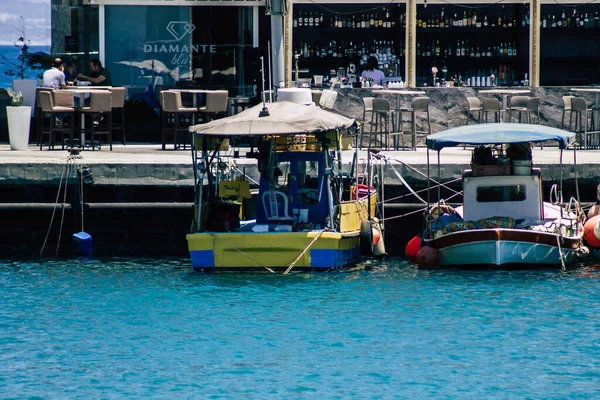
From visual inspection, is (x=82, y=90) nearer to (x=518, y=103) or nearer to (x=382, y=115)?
(x=382, y=115)

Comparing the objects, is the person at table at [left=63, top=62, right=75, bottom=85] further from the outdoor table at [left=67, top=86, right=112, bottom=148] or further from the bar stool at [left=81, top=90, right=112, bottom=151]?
the bar stool at [left=81, top=90, right=112, bottom=151]

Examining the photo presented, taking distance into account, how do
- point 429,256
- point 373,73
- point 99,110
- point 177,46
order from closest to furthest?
point 429,256, point 99,110, point 177,46, point 373,73

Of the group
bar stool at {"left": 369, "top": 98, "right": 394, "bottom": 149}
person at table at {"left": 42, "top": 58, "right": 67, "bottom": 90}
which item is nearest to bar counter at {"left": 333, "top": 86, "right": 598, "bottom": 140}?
bar stool at {"left": 369, "top": 98, "right": 394, "bottom": 149}

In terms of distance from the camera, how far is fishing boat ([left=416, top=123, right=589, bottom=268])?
63.8 ft

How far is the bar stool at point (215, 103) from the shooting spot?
23.9 m

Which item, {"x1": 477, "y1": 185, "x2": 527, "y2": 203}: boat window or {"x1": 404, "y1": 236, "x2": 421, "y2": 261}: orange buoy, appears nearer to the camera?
{"x1": 477, "y1": 185, "x2": 527, "y2": 203}: boat window

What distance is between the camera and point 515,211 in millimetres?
20062

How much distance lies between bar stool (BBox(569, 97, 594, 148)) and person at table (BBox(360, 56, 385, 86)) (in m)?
3.97

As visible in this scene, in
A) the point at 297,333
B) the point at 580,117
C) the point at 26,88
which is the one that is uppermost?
the point at 26,88

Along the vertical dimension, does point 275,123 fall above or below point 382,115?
below

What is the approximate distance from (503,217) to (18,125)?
9.17 meters

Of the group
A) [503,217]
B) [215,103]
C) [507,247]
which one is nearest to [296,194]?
[503,217]

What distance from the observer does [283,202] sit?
19672mm

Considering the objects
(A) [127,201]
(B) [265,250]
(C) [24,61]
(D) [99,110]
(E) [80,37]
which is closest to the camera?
(B) [265,250]
